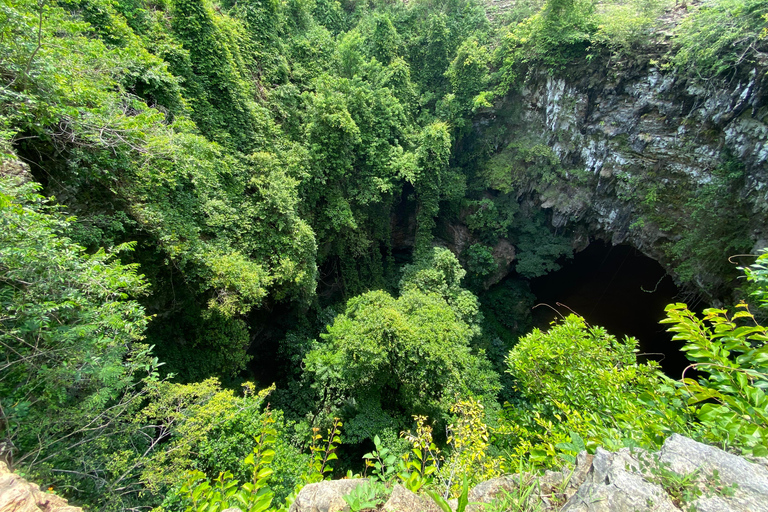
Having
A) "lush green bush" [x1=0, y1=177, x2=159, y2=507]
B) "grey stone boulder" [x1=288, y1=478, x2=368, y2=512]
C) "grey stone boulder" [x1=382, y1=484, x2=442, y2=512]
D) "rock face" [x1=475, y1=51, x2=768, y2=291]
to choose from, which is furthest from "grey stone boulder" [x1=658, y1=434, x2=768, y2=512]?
"rock face" [x1=475, y1=51, x2=768, y2=291]

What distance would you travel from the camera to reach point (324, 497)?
82.9 inches

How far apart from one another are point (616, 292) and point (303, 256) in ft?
55.2

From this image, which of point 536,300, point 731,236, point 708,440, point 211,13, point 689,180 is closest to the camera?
point 708,440

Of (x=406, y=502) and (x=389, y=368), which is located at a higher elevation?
(x=406, y=502)

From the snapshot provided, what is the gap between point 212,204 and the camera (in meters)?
6.78

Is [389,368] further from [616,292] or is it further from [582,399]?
[616,292]

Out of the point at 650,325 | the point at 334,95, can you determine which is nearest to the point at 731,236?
the point at 650,325

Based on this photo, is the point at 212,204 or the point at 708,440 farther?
the point at 212,204

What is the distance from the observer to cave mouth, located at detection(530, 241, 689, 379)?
47.4 ft

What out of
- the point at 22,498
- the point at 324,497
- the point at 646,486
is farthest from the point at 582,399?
the point at 22,498

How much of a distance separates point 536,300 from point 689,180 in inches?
327

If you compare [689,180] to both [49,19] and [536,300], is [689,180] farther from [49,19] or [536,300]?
[49,19]

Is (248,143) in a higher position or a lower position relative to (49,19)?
lower

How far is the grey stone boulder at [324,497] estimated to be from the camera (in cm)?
200
